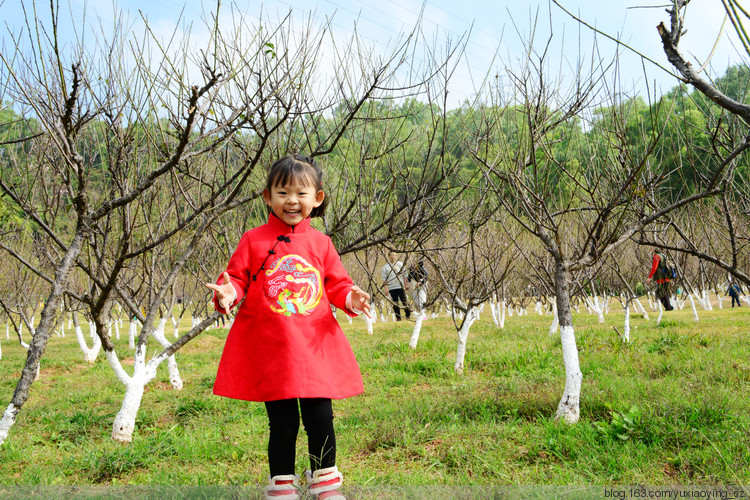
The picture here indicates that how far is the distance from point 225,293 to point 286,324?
285mm

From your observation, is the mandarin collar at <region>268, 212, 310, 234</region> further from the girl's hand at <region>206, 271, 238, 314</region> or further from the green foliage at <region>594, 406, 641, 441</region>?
the green foliage at <region>594, 406, 641, 441</region>

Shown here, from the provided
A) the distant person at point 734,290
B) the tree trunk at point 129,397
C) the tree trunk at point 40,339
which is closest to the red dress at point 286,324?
the tree trunk at point 40,339

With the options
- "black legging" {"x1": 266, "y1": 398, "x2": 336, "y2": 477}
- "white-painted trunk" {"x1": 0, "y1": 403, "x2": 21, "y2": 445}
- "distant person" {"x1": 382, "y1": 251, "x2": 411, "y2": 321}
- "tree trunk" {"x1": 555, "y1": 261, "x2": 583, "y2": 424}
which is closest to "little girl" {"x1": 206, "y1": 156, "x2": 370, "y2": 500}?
"black legging" {"x1": 266, "y1": 398, "x2": 336, "y2": 477}

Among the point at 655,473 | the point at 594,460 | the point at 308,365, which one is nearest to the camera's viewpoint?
the point at 308,365

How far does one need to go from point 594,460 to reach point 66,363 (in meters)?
9.03

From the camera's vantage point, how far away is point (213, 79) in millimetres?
2506

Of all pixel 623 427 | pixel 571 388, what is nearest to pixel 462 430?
pixel 571 388

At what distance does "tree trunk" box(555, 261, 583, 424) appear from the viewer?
137 inches

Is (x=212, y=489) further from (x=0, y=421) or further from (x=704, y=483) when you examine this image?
(x=704, y=483)

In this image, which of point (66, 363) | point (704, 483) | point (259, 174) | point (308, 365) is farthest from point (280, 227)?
point (66, 363)

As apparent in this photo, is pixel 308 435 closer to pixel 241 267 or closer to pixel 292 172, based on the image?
pixel 241 267

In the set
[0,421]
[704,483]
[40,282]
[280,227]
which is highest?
[40,282]

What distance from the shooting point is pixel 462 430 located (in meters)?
3.49

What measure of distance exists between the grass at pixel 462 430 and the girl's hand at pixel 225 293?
1004 mm
